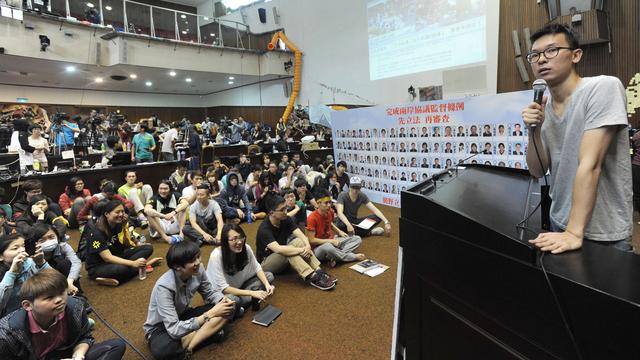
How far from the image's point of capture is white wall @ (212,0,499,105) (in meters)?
11.1

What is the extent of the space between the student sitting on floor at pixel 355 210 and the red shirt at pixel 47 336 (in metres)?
3.22

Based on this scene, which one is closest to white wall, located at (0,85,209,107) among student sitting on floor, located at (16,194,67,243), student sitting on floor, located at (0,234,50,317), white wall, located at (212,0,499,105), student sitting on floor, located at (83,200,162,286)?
white wall, located at (212,0,499,105)

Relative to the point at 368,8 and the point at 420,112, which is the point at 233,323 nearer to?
the point at 420,112

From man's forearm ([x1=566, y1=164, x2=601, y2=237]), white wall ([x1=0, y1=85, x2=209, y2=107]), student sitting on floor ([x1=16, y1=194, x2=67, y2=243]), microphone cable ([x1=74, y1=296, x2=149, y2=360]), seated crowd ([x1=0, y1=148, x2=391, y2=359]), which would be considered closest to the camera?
man's forearm ([x1=566, y1=164, x2=601, y2=237])

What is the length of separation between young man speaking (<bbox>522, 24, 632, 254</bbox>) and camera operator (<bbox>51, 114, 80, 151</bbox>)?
357 inches

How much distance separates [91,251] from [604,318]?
4072 millimetres

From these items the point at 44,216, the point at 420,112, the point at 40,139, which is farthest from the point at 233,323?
the point at 40,139

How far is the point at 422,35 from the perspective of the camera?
9648 mm

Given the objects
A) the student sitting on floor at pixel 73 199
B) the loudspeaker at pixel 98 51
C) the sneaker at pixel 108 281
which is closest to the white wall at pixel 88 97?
the loudspeaker at pixel 98 51

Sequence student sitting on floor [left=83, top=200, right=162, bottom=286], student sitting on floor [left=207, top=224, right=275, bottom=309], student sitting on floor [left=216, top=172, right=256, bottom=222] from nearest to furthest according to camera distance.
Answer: student sitting on floor [left=207, top=224, right=275, bottom=309], student sitting on floor [left=83, top=200, right=162, bottom=286], student sitting on floor [left=216, top=172, right=256, bottom=222]

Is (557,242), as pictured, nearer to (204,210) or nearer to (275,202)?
(275,202)

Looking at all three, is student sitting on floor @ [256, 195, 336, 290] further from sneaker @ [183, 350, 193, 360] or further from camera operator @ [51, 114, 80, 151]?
camera operator @ [51, 114, 80, 151]

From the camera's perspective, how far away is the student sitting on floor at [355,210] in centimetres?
468

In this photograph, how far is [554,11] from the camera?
22.9 ft
